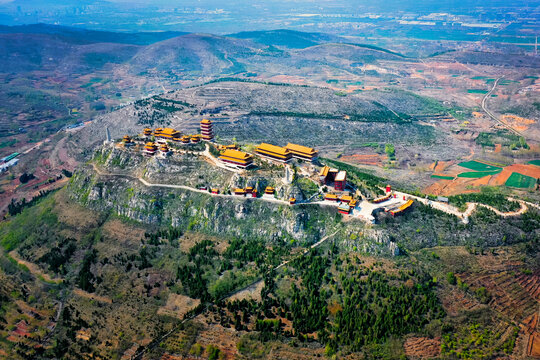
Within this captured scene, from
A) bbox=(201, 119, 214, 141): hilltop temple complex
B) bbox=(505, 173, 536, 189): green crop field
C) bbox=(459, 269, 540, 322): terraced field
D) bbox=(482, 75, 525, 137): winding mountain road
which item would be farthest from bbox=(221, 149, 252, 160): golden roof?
bbox=(482, 75, 525, 137): winding mountain road

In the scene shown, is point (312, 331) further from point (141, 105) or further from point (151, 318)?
point (141, 105)

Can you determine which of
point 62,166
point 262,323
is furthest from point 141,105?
point 262,323

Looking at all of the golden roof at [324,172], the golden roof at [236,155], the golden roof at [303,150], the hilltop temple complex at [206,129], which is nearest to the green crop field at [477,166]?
the golden roof at [303,150]

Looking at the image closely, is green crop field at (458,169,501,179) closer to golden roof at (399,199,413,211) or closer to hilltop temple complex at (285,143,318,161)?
golden roof at (399,199,413,211)

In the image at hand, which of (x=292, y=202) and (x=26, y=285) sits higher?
(x=292, y=202)

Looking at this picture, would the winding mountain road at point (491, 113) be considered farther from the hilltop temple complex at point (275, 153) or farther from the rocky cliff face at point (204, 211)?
the rocky cliff face at point (204, 211)

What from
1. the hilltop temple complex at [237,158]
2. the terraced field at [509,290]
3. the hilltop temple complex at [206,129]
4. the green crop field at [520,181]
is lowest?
the terraced field at [509,290]

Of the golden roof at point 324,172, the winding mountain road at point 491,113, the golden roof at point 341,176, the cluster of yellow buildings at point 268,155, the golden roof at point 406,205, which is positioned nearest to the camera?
the golden roof at point 406,205

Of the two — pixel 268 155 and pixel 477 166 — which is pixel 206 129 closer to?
pixel 268 155
